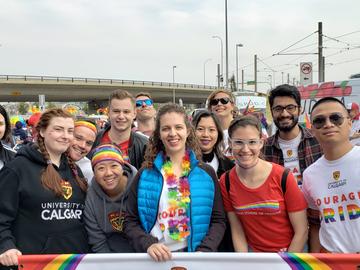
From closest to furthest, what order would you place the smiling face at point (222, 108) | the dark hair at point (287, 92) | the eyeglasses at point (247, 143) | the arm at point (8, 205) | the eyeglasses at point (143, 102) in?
the arm at point (8, 205) → the eyeglasses at point (247, 143) → the dark hair at point (287, 92) → the smiling face at point (222, 108) → the eyeglasses at point (143, 102)

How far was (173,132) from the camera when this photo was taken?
2.88 m

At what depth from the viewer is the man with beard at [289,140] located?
3609 mm

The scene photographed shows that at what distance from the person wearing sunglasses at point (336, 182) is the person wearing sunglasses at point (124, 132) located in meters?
1.97

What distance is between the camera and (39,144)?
3035 millimetres

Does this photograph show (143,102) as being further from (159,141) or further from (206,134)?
(159,141)

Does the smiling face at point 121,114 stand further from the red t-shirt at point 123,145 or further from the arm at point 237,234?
the arm at point 237,234

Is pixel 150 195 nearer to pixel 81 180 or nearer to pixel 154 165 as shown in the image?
pixel 154 165

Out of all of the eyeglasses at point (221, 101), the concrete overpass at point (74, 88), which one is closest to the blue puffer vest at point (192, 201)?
the eyeglasses at point (221, 101)

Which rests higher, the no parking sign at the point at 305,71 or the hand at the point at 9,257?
the no parking sign at the point at 305,71

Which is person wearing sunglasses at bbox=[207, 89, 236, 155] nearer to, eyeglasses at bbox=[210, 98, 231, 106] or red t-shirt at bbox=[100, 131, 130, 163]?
eyeglasses at bbox=[210, 98, 231, 106]

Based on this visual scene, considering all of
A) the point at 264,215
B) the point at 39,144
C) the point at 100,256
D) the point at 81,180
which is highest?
the point at 39,144

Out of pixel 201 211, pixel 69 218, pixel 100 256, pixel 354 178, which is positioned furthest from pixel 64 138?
pixel 354 178

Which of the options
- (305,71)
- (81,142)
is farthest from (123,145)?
(305,71)

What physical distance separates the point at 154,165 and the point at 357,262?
1.55 m
